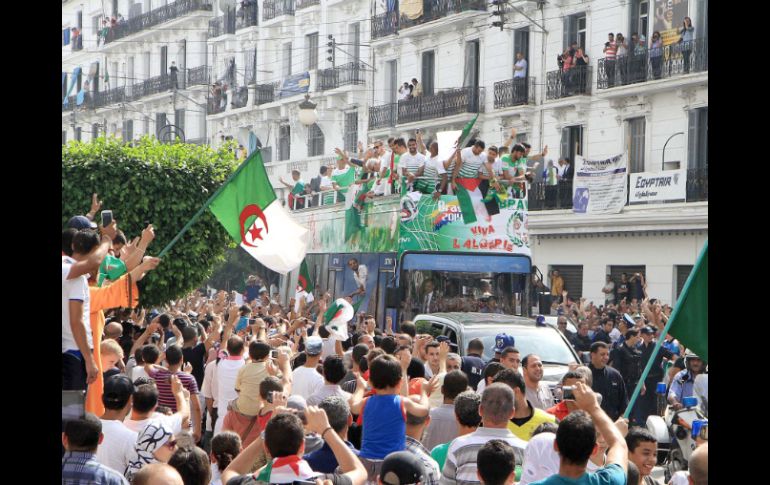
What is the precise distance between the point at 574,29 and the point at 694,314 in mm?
25353

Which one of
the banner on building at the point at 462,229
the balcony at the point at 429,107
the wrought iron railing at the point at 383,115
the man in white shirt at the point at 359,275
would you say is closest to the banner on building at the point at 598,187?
the balcony at the point at 429,107

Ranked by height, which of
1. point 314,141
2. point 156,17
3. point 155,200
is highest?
point 156,17

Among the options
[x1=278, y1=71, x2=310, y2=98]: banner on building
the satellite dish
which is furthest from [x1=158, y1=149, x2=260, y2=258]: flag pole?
the satellite dish

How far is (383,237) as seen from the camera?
18.0 meters

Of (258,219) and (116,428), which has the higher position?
(258,219)

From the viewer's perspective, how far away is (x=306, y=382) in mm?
9633

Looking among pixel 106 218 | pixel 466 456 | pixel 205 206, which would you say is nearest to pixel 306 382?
pixel 106 218

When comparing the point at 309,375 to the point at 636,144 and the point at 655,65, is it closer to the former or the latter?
the point at 655,65

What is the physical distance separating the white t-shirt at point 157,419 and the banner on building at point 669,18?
75.3ft
